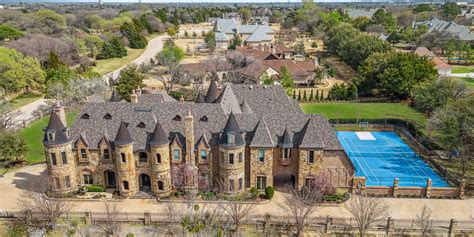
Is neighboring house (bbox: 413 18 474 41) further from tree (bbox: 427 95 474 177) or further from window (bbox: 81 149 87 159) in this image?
window (bbox: 81 149 87 159)

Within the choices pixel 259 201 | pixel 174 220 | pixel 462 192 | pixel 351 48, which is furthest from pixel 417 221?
pixel 351 48

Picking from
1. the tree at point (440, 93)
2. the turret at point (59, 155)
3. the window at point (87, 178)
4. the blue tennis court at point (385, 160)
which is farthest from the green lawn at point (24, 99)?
the tree at point (440, 93)

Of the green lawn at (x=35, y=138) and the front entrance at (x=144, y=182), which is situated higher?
the front entrance at (x=144, y=182)

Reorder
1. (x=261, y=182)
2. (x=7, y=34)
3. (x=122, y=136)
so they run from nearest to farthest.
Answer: (x=122, y=136) < (x=261, y=182) < (x=7, y=34)

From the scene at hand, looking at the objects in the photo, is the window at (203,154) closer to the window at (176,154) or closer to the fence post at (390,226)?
the window at (176,154)

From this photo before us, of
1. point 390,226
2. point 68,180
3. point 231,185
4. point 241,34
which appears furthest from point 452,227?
point 241,34

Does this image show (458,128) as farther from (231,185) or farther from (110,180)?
(110,180)
